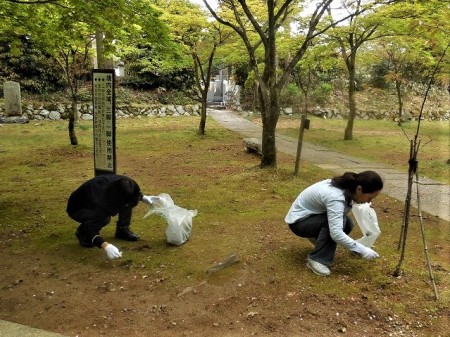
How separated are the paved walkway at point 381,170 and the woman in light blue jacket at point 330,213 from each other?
1.87ft

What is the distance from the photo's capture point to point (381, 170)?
8734 millimetres

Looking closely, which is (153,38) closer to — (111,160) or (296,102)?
(111,160)

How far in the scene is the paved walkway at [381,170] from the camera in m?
6.18

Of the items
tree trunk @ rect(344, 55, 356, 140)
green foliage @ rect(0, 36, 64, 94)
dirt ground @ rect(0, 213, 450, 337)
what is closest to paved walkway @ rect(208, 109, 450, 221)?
dirt ground @ rect(0, 213, 450, 337)

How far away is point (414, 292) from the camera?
3.17 meters

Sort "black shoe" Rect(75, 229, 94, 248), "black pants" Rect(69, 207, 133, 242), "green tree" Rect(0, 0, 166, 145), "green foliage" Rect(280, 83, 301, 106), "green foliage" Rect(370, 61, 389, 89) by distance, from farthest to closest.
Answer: "green foliage" Rect(370, 61, 389, 89)
"green foliage" Rect(280, 83, 301, 106)
"green tree" Rect(0, 0, 166, 145)
"black shoe" Rect(75, 229, 94, 248)
"black pants" Rect(69, 207, 133, 242)

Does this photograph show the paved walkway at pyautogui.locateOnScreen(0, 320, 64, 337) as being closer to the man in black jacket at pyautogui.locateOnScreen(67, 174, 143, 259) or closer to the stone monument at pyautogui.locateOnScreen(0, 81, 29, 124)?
the man in black jacket at pyautogui.locateOnScreen(67, 174, 143, 259)

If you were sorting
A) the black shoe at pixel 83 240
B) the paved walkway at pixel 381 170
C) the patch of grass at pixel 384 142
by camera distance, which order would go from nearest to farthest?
the black shoe at pixel 83 240, the paved walkway at pixel 381 170, the patch of grass at pixel 384 142

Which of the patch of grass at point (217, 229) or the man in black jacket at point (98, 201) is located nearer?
the patch of grass at point (217, 229)

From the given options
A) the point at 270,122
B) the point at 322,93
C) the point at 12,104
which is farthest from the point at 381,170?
the point at 322,93

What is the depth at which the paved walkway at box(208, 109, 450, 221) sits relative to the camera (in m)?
6.18

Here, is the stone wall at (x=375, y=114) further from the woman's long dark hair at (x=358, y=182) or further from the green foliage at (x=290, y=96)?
the woman's long dark hair at (x=358, y=182)

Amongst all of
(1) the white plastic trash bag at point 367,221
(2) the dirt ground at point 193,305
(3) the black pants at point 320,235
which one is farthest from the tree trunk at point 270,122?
(2) the dirt ground at point 193,305

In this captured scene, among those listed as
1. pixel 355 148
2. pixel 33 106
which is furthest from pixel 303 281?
pixel 33 106
